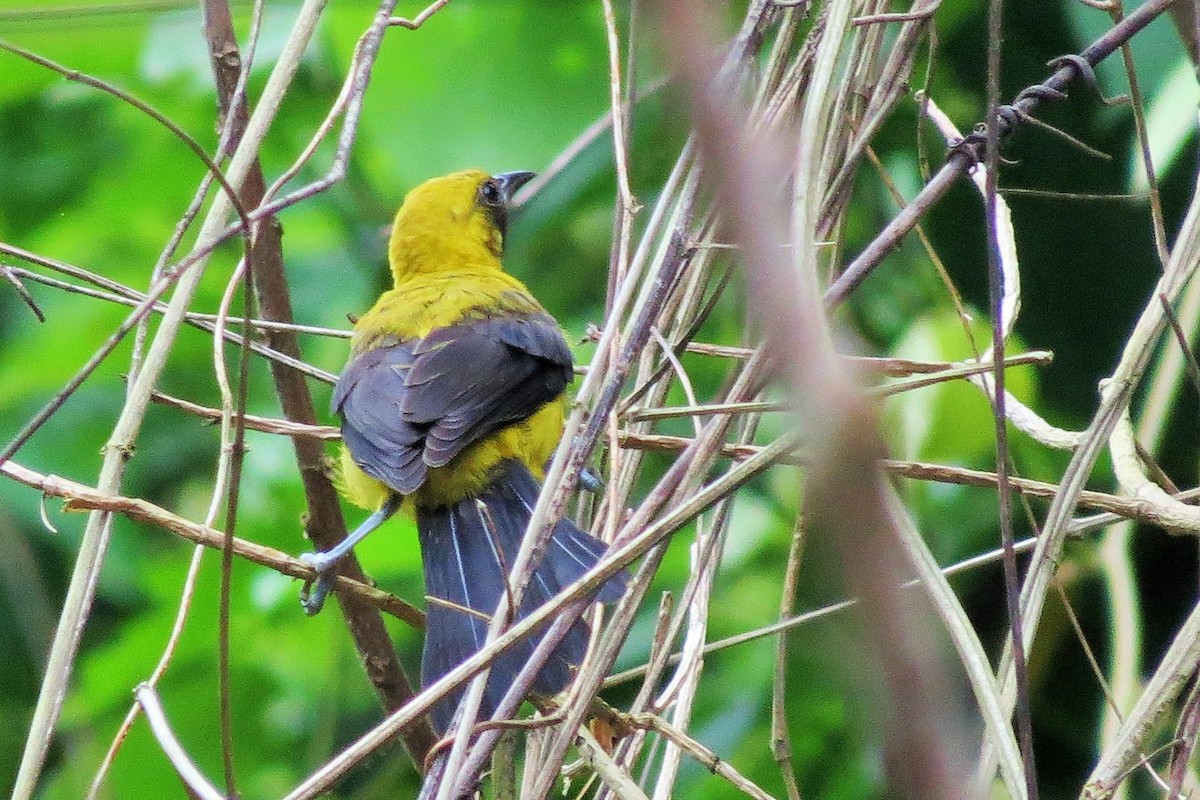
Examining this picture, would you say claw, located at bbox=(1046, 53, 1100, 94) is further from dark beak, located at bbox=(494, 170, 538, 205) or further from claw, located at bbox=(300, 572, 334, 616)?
dark beak, located at bbox=(494, 170, 538, 205)

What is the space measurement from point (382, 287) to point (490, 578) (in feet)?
7.86

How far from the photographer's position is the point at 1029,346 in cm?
429

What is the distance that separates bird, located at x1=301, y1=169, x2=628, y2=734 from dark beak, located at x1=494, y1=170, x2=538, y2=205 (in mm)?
A: 608

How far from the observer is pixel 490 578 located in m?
3.28

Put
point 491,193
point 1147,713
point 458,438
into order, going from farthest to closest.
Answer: point 491,193, point 458,438, point 1147,713

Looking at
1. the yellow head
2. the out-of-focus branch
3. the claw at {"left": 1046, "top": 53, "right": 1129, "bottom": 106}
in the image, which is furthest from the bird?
the out-of-focus branch

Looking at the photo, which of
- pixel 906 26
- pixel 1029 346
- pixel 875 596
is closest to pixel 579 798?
pixel 906 26

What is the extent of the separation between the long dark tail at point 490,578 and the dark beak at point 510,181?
5.22ft

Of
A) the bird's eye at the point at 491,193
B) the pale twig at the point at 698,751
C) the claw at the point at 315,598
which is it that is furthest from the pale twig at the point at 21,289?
the bird's eye at the point at 491,193

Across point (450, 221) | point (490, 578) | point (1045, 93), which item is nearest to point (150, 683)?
point (490, 578)

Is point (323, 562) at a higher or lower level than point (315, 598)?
higher

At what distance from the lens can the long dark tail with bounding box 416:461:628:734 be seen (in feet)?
7.91

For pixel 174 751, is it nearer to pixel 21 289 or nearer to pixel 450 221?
pixel 21 289

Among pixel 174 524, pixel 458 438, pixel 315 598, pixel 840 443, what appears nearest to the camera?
pixel 840 443
